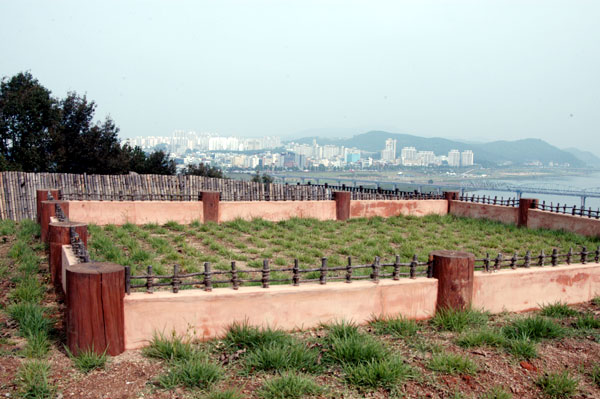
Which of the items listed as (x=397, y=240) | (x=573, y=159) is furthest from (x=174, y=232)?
(x=573, y=159)

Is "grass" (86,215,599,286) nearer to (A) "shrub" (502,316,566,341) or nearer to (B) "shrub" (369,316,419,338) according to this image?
(B) "shrub" (369,316,419,338)

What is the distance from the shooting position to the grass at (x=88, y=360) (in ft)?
15.6

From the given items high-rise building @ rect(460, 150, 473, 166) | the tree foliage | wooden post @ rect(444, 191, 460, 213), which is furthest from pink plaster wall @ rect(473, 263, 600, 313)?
high-rise building @ rect(460, 150, 473, 166)

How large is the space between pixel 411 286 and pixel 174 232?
8.22m

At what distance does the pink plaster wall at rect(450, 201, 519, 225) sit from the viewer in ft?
55.8

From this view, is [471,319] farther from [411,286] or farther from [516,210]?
[516,210]

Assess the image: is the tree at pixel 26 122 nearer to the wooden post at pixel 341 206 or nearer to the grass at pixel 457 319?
the wooden post at pixel 341 206

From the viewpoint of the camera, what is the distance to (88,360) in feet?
15.7

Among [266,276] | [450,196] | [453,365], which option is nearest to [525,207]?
[450,196]

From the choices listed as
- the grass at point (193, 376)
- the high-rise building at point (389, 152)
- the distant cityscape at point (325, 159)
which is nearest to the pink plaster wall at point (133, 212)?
the grass at point (193, 376)

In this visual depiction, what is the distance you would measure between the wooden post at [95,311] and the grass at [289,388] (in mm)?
1822

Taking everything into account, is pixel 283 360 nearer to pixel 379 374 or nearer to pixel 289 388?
pixel 289 388

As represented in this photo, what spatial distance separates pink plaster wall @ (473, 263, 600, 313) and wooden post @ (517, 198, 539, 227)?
27.7 feet

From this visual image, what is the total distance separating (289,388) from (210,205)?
420 inches
